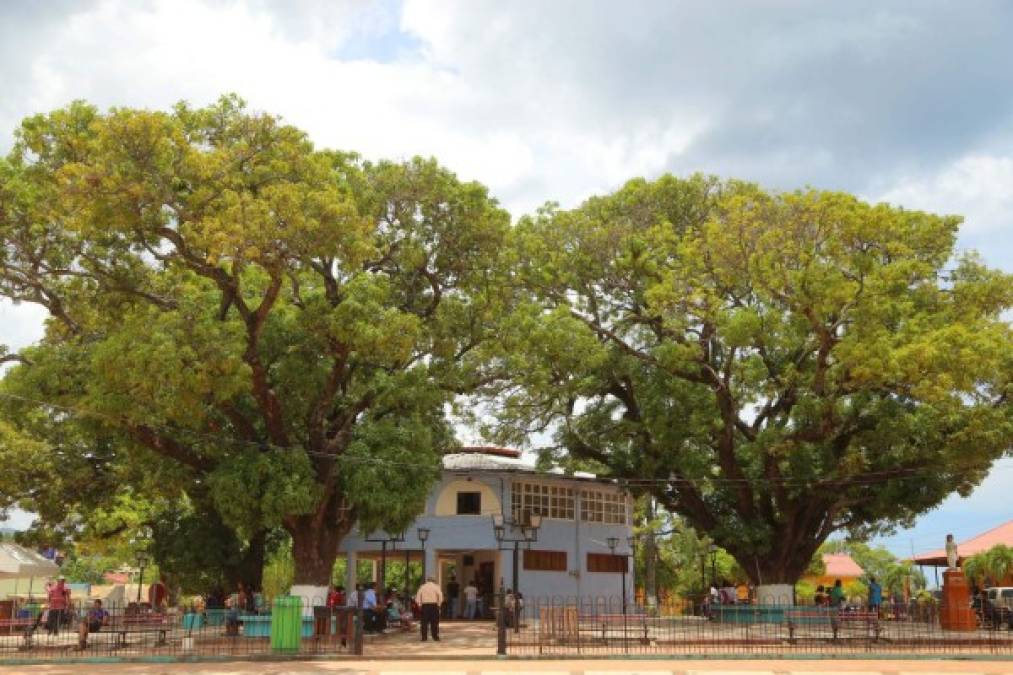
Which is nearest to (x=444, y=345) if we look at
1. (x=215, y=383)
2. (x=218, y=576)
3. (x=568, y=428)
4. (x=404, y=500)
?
(x=404, y=500)

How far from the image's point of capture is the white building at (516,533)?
29719mm

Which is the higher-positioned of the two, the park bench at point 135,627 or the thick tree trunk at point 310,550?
the thick tree trunk at point 310,550

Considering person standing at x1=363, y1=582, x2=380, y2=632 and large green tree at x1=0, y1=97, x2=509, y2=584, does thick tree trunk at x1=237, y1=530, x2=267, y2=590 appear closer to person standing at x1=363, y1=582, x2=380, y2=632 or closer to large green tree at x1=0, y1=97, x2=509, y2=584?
large green tree at x1=0, y1=97, x2=509, y2=584

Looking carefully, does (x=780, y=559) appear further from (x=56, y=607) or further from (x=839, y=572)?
(x=839, y=572)

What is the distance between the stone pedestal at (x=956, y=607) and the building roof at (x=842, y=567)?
26.9 m

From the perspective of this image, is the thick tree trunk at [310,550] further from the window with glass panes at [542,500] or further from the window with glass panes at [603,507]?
the window with glass panes at [603,507]

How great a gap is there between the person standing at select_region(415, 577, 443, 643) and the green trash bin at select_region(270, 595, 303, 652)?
112 inches

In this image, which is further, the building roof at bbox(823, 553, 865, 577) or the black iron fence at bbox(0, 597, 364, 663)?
the building roof at bbox(823, 553, 865, 577)

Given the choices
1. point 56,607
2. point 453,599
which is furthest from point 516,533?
point 56,607

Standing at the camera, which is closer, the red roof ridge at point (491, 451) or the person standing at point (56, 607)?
the person standing at point (56, 607)

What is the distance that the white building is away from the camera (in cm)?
2972

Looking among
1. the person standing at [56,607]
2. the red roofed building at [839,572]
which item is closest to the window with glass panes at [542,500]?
the person standing at [56,607]

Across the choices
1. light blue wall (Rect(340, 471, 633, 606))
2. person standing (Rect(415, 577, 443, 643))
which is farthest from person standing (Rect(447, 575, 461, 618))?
person standing (Rect(415, 577, 443, 643))

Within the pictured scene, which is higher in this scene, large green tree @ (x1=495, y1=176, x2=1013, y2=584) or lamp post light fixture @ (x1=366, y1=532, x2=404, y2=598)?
large green tree @ (x1=495, y1=176, x2=1013, y2=584)
